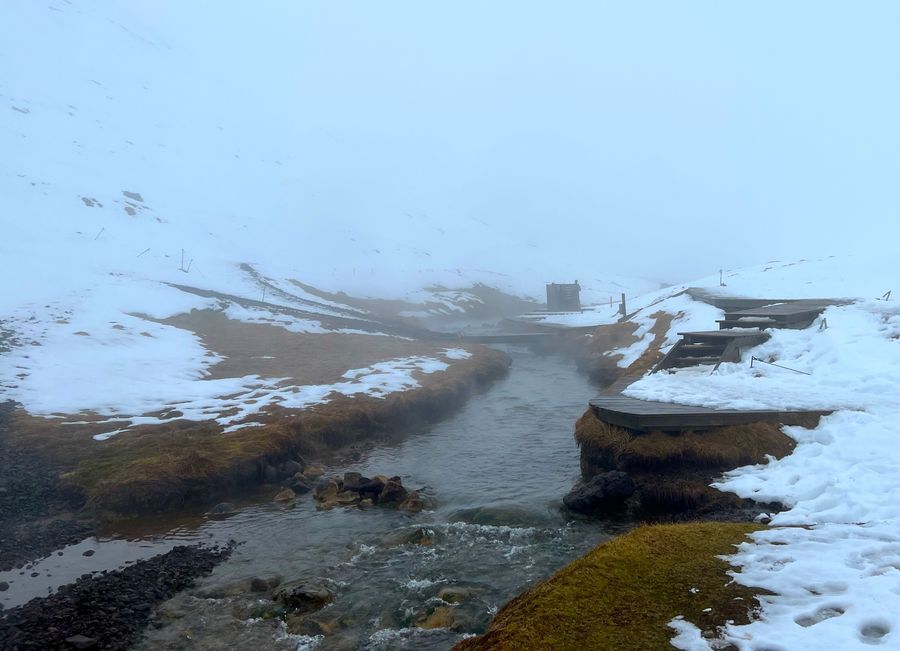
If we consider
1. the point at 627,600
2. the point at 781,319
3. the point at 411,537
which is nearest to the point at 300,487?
the point at 411,537

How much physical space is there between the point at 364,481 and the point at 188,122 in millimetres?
164016

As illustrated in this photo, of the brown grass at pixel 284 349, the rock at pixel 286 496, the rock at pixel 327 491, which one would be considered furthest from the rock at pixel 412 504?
the brown grass at pixel 284 349

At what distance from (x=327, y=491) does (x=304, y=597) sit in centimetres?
644

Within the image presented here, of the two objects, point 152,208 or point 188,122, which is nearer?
point 152,208

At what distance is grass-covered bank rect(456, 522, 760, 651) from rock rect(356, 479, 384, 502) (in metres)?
9.53

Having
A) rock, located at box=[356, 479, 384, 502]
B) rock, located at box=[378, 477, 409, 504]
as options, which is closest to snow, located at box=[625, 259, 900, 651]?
rock, located at box=[378, 477, 409, 504]

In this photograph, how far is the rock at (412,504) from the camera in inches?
625

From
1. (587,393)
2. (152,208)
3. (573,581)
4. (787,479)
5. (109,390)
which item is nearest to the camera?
(573,581)

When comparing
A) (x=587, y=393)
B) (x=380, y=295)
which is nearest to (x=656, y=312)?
(x=587, y=393)

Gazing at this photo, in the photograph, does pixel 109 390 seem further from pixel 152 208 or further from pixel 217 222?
pixel 217 222

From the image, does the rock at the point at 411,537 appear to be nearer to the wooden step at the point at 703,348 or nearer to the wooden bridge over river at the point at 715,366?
the wooden bridge over river at the point at 715,366

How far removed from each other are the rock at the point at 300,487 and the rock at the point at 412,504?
134 inches

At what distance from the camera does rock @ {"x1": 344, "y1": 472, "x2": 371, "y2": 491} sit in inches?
679

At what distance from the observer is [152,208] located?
9319 cm
